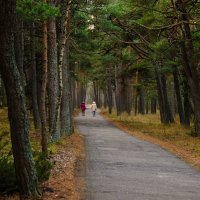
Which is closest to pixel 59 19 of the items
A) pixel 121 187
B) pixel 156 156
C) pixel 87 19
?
pixel 87 19

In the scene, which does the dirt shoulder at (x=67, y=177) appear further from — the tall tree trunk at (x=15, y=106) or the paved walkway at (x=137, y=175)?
the tall tree trunk at (x=15, y=106)

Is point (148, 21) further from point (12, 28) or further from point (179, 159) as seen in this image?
point (12, 28)

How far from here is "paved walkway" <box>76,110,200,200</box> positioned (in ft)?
32.0

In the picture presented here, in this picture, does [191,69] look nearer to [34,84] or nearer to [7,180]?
[34,84]

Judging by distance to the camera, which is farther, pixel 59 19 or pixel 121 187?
pixel 59 19

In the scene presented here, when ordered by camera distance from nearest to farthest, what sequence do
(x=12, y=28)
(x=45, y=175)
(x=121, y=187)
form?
(x=12, y=28) → (x=45, y=175) → (x=121, y=187)

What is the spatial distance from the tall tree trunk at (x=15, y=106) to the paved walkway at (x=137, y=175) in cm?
157

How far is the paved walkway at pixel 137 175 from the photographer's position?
9.77 meters

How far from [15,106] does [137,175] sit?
515 cm

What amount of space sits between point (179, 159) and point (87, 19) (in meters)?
9.95

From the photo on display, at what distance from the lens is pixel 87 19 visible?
23031 mm

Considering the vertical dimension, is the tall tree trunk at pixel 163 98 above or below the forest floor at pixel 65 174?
above

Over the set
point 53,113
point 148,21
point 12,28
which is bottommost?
point 53,113

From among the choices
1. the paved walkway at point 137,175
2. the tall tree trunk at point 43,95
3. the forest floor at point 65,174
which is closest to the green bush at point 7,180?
the forest floor at point 65,174
